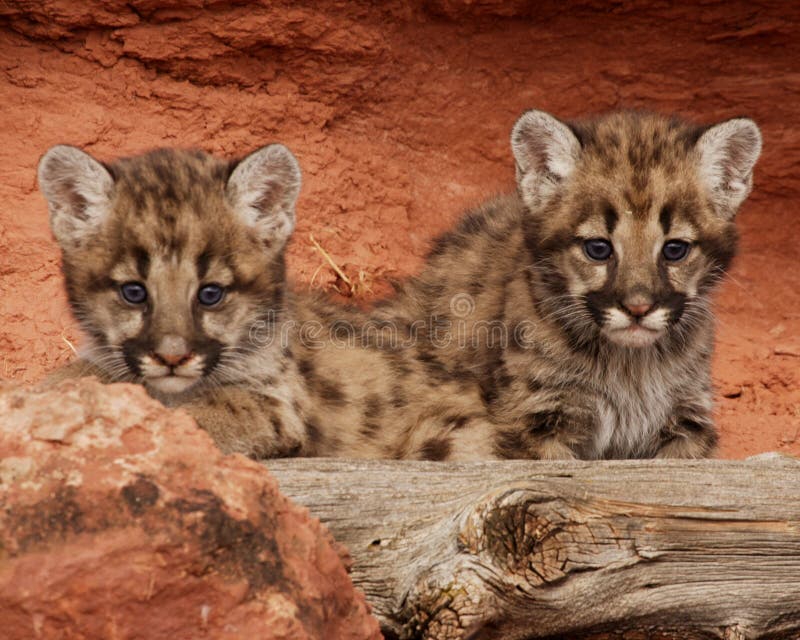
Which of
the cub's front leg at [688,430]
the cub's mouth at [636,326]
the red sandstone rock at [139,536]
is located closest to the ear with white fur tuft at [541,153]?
the cub's mouth at [636,326]

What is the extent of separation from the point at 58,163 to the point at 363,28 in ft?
10.6

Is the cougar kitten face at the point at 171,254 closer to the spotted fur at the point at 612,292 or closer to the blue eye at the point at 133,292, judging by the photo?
the blue eye at the point at 133,292

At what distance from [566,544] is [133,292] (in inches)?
85.4

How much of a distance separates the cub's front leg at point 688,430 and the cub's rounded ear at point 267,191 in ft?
7.12

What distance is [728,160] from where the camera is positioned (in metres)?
5.99

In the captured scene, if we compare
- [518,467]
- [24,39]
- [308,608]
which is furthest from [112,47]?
[308,608]

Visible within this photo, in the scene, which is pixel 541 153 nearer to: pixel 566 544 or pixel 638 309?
pixel 638 309

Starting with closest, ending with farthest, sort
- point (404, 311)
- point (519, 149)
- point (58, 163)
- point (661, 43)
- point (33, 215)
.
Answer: point (58, 163) → point (519, 149) → point (404, 311) → point (33, 215) → point (661, 43)

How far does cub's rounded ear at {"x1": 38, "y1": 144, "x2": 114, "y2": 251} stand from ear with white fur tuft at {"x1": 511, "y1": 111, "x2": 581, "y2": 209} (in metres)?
1.99

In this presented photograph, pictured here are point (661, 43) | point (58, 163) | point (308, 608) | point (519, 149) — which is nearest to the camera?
point (308, 608)

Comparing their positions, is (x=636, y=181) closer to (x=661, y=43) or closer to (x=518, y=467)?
(x=518, y=467)

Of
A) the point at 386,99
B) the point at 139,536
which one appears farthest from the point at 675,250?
the point at 386,99

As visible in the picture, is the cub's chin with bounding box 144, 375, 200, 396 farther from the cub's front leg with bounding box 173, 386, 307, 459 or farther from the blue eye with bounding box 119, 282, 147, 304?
the blue eye with bounding box 119, 282, 147, 304

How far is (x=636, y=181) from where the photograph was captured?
5.80 metres
